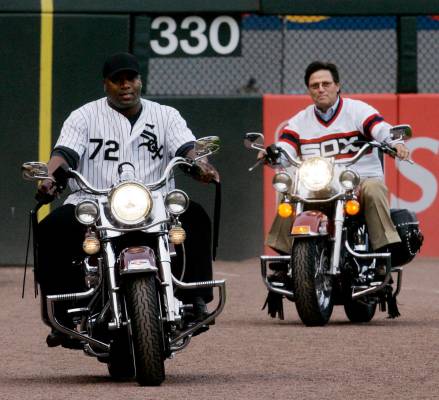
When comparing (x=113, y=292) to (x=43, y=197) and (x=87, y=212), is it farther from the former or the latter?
(x=43, y=197)

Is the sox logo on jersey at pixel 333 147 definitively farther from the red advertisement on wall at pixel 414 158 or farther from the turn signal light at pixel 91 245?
the red advertisement on wall at pixel 414 158

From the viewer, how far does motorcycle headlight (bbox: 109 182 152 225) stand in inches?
291

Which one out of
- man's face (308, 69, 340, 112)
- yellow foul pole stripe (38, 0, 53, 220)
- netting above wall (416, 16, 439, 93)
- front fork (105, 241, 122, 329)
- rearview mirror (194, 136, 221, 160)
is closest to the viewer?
front fork (105, 241, 122, 329)

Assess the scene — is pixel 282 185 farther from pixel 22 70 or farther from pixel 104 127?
pixel 22 70

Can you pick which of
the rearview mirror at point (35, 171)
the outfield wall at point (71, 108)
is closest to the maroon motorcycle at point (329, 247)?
the rearview mirror at point (35, 171)

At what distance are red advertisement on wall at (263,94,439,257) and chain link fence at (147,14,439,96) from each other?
43cm

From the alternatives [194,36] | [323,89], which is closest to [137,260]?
[323,89]

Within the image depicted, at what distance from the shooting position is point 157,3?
15.3 metres

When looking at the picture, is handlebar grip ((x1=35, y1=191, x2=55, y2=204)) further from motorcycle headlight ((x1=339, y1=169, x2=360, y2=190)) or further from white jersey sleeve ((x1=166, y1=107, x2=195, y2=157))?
motorcycle headlight ((x1=339, y1=169, x2=360, y2=190))

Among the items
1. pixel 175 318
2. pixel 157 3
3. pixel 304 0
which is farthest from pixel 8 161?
pixel 175 318

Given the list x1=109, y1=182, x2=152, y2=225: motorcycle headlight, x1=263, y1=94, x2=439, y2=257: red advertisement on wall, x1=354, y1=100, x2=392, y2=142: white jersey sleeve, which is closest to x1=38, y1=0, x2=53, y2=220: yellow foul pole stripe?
x1=263, y1=94, x2=439, y2=257: red advertisement on wall

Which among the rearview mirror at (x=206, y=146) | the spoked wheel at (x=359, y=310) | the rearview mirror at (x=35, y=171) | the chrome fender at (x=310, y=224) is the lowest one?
the spoked wheel at (x=359, y=310)

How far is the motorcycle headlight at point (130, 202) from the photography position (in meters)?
7.39

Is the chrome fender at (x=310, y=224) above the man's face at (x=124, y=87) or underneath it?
underneath
